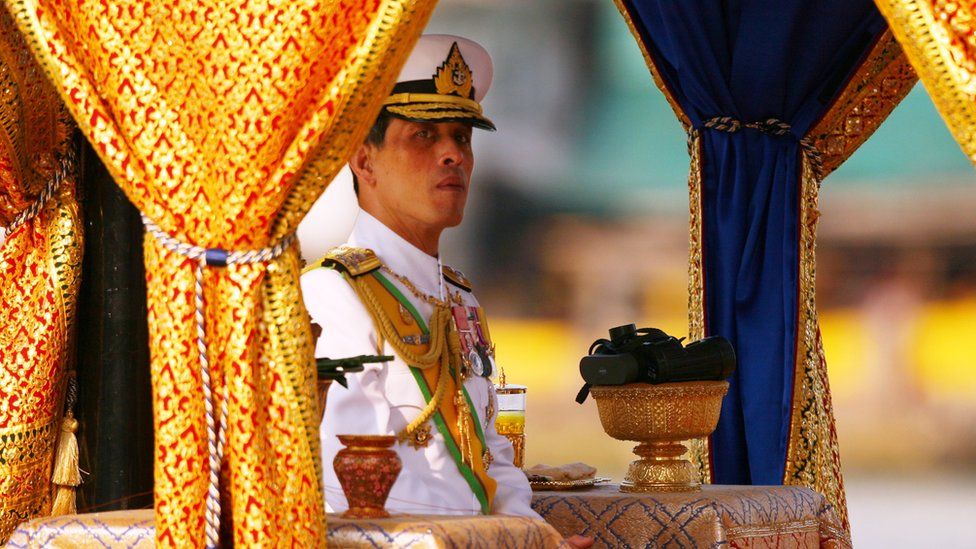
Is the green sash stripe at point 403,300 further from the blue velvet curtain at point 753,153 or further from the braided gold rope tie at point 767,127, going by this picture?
the braided gold rope tie at point 767,127

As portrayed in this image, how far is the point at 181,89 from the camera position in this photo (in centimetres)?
224

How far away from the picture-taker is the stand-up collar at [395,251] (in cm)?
326

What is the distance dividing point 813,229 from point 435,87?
1.64 meters

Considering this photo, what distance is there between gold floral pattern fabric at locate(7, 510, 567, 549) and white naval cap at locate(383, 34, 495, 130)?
1.19 metres

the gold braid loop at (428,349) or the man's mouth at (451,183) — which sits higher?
the man's mouth at (451,183)

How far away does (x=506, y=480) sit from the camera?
326 centimetres

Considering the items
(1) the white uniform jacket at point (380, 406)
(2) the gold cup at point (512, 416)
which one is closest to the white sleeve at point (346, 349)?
(1) the white uniform jacket at point (380, 406)

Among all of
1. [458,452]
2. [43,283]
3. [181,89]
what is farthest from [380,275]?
[181,89]

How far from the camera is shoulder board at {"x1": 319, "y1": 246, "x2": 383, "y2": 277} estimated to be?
10.2 ft

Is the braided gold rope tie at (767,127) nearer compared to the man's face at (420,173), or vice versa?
the man's face at (420,173)

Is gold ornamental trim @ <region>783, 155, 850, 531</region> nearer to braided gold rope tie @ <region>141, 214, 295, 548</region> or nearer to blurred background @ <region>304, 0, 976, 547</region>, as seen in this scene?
braided gold rope tie @ <region>141, 214, 295, 548</region>

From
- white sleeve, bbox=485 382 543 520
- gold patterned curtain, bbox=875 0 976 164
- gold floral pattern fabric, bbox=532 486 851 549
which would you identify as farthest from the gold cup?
gold patterned curtain, bbox=875 0 976 164

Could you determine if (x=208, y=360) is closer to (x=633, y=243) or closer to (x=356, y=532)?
(x=356, y=532)

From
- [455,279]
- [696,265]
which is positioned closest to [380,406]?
[455,279]
